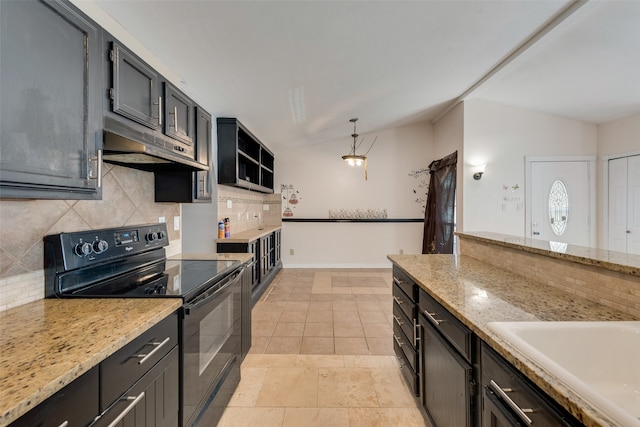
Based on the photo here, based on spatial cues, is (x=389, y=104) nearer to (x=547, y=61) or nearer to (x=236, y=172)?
(x=547, y=61)

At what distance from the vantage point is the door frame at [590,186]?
13.6ft

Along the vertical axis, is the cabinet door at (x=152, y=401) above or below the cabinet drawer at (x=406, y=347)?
above

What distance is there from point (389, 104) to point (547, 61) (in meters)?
1.75

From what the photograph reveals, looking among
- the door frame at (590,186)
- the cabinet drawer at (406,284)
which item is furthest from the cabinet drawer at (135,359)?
the door frame at (590,186)

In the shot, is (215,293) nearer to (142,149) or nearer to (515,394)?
(142,149)

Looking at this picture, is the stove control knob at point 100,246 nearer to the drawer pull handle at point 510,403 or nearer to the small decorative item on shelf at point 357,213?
the drawer pull handle at point 510,403

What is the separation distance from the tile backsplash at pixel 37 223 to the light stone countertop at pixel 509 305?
178cm

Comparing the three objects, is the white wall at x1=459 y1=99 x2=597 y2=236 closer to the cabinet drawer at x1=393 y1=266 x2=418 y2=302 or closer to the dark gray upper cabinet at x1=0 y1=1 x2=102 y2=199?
the cabinet drawer at x1=393 y1=266 x2=418 y2=302

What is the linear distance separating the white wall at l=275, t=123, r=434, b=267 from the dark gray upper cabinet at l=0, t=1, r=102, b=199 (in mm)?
4562

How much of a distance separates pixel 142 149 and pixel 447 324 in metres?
1.60

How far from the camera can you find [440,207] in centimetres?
488

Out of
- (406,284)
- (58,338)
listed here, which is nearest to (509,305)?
(406,284)

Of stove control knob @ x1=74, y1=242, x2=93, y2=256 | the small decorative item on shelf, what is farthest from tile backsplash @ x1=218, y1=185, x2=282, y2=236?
stove control knob @ x1=74, y1=242, x2=93, y2=256

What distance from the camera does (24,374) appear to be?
67 cm
